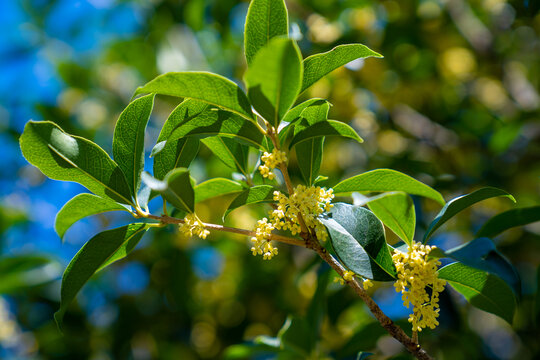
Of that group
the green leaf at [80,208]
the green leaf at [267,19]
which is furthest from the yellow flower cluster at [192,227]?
the green leaf at [267,19]

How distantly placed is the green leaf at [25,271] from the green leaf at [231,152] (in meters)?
1.89

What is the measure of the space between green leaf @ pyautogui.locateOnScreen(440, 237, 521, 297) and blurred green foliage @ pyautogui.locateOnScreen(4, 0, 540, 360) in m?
1.52

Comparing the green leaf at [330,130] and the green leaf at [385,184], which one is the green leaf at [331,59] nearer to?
the green leaf at [330,130]

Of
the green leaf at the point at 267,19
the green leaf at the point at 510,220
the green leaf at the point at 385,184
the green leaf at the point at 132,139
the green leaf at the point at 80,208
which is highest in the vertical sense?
the green leaf at the point at 267,19

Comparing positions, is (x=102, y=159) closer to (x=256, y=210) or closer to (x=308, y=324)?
(x=308, y=324)

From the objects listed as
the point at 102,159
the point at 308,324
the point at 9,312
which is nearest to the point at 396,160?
the point at 308,324

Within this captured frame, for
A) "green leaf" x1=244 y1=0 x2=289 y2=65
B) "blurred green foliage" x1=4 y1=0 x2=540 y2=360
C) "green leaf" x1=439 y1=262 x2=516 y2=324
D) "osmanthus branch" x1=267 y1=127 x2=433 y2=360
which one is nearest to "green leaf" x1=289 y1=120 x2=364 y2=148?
"osmanthus branch" x1=267 y1=127 x2=433 y2=360

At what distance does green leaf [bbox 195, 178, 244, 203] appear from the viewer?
106 centimetres

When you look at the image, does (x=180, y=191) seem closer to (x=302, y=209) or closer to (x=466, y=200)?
(x=302, y=209)

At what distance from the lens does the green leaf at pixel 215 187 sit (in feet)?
3.48

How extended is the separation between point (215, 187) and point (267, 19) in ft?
1.31

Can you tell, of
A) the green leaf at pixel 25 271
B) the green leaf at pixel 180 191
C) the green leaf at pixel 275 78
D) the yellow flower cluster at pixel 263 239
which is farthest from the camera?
the green leaf at pixel 25 271

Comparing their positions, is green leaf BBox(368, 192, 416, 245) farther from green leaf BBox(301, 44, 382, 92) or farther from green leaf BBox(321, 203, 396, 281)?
green leaf BBox(301, 44, 382, 92)

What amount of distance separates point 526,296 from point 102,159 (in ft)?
6.85
